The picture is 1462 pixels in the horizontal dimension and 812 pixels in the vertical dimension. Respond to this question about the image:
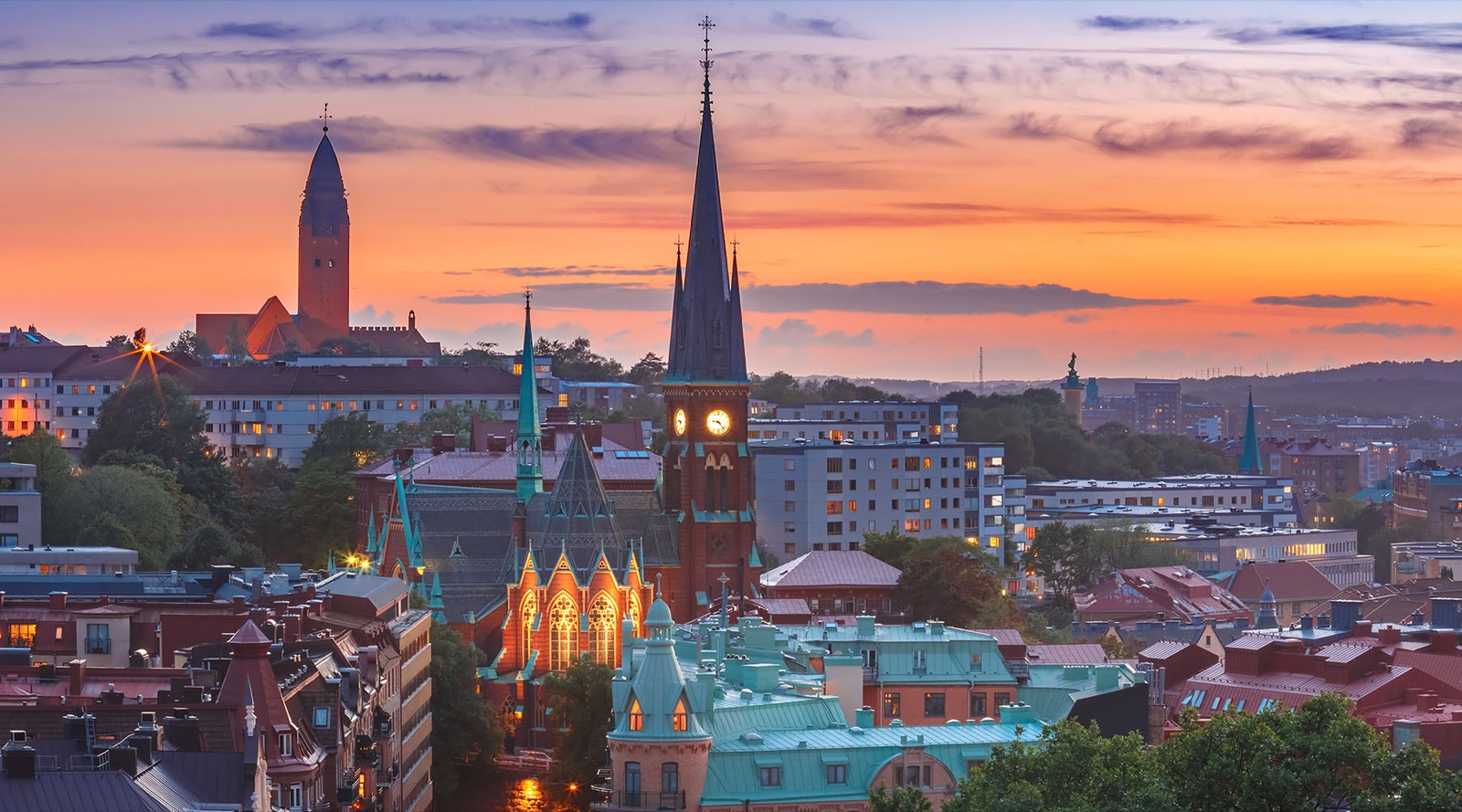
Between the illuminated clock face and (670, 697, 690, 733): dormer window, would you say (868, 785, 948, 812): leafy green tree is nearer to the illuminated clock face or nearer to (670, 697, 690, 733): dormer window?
(670, 697, 690, 733): dormer window

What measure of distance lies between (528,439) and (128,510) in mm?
29705

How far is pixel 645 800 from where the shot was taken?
93.9 metres

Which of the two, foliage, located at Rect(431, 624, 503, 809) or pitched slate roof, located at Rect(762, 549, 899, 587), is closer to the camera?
foliage, located at Rect(431, 624, 503, 809)

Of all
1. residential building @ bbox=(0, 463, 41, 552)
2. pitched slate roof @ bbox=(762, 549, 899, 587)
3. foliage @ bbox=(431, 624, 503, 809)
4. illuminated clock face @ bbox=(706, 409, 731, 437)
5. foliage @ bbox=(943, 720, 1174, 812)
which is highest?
illuminated clock face @ bbox=(706, 409, 731, 437)

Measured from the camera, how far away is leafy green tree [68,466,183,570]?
17912 centimetres

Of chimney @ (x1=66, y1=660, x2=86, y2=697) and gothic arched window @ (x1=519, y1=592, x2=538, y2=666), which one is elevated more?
chimney @ (x1=66, y1=660, x2=86, y2=697)

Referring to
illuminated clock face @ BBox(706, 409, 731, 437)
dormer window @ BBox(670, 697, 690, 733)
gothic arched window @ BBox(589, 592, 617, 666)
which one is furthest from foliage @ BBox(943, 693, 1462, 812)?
illuminated clock face @ BBox(706, 409, 731, 437)

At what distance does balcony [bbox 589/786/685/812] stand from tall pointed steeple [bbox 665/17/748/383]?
69.0 meters

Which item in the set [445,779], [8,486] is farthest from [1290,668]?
[8,486]

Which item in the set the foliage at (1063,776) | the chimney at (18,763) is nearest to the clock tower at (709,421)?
the foliage at (1063,776)

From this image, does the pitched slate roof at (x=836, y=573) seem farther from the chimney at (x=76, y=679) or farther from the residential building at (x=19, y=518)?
the chimney at (x=76, y=679)

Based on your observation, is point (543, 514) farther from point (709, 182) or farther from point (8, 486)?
point (8, 486)

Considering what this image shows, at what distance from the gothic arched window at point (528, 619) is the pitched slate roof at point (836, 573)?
2081cm

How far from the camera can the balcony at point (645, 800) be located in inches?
3686
